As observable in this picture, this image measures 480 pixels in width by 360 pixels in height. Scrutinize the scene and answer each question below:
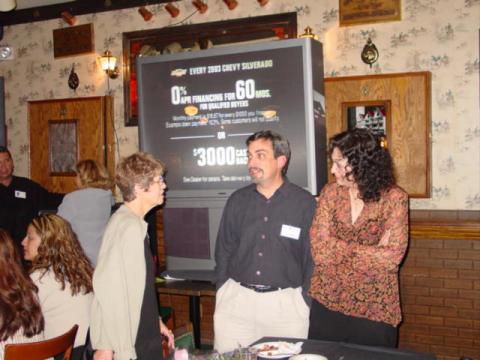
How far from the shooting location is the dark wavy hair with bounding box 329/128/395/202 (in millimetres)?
2451

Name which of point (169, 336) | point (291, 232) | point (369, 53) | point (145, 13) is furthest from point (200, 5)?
point (169, 336)

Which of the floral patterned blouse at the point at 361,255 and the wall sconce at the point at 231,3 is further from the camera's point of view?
the wall sconce at the point at 231,3

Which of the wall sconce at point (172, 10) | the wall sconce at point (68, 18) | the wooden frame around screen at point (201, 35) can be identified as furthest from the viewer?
the wall sconce at point (68, 18)

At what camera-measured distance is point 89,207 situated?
152 inches

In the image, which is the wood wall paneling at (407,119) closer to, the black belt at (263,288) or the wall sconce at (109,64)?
the black belt at (263,288)

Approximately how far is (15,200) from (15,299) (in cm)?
236

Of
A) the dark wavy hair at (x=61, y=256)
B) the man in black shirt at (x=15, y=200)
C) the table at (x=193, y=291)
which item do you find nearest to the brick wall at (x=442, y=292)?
the table at (x=193, y=291)

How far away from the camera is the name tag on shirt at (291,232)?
283cm

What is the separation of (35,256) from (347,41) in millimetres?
2867

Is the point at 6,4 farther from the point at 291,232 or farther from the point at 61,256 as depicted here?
the point at 291,232

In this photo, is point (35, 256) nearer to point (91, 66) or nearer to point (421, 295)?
point (421, 295)

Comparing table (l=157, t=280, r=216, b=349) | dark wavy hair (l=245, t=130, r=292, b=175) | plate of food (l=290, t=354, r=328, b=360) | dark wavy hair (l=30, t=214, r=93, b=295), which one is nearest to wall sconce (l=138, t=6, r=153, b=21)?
table (l=157, t=280, r=216, b=349)

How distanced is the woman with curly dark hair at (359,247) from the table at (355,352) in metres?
0.27

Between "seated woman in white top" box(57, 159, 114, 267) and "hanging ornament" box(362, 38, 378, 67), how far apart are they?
2121mm
